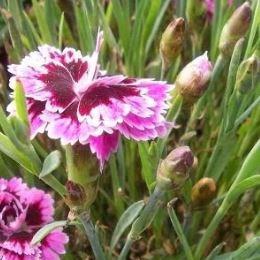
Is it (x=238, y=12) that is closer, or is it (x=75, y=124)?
(x=75, y=124)

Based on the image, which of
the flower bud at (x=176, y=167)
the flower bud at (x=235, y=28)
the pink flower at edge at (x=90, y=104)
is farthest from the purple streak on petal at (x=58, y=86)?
the flower bud at (x=235, y=28)

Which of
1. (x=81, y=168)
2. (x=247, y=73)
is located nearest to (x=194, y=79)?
(x=247, y=73)

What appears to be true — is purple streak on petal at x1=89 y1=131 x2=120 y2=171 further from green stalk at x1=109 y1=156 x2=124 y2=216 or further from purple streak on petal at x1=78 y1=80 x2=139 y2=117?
green stalk at x1=109 y1=156 x2=124 y2=216

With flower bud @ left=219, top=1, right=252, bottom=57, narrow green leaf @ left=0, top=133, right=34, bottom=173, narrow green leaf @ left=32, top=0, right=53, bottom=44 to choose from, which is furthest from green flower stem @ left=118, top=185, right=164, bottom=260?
narrow green leaf @ left=32, top=0, right=53, bottom=44

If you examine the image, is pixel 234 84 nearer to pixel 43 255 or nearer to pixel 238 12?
pixel 238 12

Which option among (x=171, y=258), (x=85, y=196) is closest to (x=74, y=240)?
(x=171, y=258)

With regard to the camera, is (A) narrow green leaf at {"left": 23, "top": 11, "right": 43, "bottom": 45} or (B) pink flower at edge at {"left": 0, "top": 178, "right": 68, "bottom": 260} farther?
(A) narrow green leaf at {"left": 23, "top": 11, "right": 43, "bottom": 45}

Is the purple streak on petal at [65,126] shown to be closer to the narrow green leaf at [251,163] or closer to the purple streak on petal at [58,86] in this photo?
the purple streak on petal at [58,86]

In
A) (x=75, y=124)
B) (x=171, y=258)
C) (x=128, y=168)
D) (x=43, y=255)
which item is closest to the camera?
(x=75, y=124)
